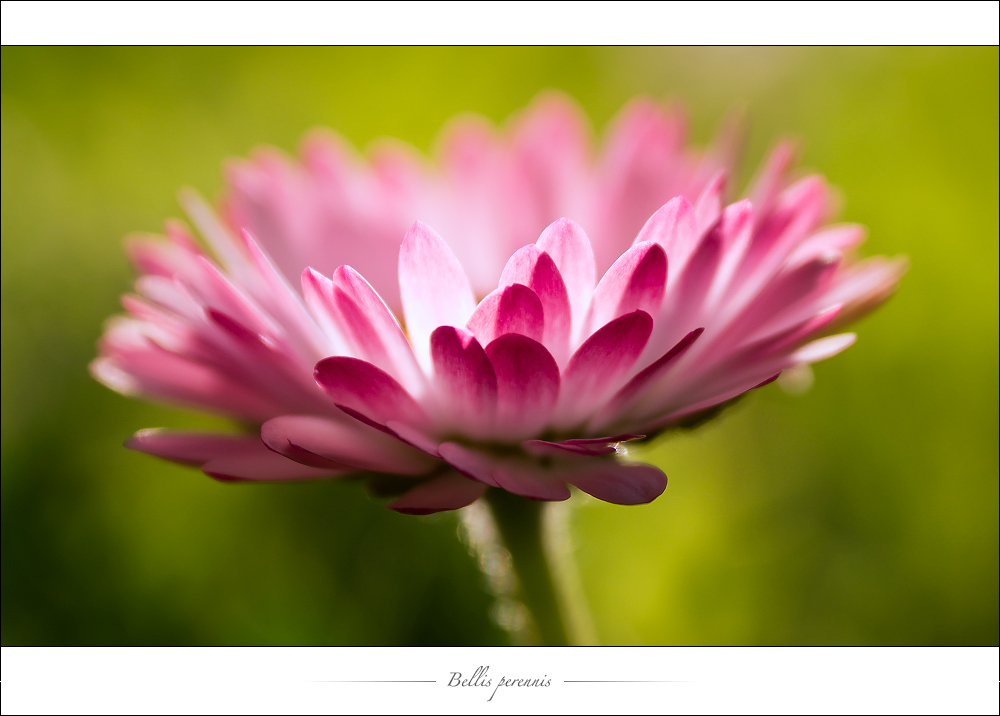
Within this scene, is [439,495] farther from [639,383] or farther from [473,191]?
[473,191]

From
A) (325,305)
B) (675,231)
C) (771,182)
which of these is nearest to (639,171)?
(771,182)

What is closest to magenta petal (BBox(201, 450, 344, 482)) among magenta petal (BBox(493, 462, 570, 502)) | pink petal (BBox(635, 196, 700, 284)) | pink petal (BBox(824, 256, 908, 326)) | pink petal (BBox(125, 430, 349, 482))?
pink petal (BBox(125, 430, 349, 482))

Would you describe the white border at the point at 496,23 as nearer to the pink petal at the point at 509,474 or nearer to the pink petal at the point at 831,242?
the pink petal at the point at 831,242

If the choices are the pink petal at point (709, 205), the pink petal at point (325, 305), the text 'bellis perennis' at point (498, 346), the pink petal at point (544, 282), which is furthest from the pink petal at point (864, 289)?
the pink petal at point (325, 305)

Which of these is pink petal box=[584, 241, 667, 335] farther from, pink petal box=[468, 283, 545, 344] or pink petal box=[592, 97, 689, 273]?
pink petal box=[592, 97, 689, 273]

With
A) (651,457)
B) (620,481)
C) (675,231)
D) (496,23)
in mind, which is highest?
(496,23)

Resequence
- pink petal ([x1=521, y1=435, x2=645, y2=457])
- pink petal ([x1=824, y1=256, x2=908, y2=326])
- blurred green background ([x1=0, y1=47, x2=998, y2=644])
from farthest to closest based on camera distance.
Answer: blurred green background ([x1=0, y1=47, x2=998, y2=644])
pink petal ([x1=824, y1=256, x2=908, y2=326])
pink petal ([x1=521, y1=435, x2=645, y2=457])
